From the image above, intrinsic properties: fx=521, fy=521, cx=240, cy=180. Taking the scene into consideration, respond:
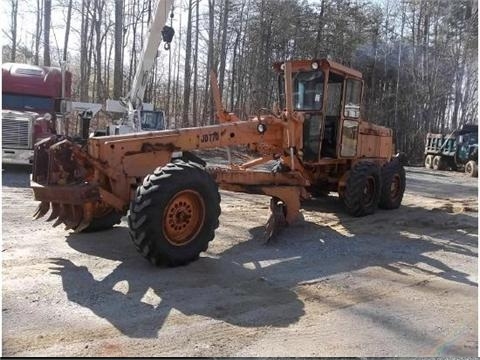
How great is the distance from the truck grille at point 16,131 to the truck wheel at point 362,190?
25.2 ft

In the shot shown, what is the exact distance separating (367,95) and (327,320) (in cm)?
2445

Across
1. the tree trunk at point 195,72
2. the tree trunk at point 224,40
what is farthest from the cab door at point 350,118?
the tree trunk at point 224,40

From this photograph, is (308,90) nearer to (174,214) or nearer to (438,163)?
(174,214)

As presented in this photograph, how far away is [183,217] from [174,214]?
0.44 feet

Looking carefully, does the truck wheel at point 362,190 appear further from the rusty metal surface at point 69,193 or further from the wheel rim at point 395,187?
the rusty metal surface at point 69,193

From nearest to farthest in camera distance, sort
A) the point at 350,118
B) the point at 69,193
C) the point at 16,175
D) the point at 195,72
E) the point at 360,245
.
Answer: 1. the point at 69,193
2. the point at 360,245
3. the point at 350,118
4. the point at 16,175
5. the point at 195,72

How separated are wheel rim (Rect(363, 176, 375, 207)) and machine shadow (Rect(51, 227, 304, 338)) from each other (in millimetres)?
3739

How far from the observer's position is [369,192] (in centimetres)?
866

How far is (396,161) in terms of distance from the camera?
9781 millimetres

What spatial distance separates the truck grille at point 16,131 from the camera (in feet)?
39.3

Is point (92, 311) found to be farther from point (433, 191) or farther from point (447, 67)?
point (447, 67)

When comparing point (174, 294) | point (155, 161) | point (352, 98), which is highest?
point (352, 98)

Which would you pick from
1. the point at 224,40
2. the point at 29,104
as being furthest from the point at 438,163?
the point at 29,104

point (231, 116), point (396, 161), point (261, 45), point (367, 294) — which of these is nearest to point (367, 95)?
point (261, 45)
